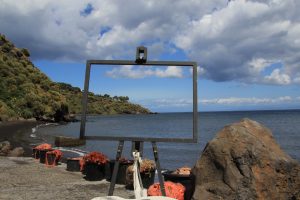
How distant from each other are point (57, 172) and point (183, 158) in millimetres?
20714

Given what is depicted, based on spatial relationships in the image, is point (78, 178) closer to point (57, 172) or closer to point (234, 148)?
point (57, 172)

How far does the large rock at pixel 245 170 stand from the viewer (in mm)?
8195

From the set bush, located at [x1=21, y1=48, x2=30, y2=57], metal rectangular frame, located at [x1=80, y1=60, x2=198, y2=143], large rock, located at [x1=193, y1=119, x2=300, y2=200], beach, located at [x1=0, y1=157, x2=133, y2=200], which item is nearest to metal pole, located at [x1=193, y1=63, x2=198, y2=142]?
metal rectangular frame, located at [x1=80, y1=60, x2=198, y2=143]

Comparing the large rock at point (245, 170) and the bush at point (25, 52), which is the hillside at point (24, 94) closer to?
the bush at point (25, 52)

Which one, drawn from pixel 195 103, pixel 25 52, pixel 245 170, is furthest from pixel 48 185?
pixel 25 52

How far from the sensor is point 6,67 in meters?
103

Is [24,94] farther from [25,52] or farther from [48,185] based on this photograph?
[48,185]

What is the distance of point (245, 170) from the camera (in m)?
8.28

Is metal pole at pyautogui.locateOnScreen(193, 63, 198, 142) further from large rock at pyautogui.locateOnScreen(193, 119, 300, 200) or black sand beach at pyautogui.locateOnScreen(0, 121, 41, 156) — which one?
black sand beach at pyautogui.locateOnScreen(0, 121, 41, 156)

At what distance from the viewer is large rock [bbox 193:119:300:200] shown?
26.9 ft

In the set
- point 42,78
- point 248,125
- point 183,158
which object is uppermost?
point 42,78

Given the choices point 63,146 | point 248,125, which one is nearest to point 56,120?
point 63,146

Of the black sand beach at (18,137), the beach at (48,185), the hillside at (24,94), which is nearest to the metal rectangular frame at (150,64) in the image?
the beach at (48,185)

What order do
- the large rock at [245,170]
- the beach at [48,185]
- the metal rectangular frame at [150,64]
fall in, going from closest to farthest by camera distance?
the large rock at [245,170]
the metal rectangular frame at [150,64]
the beach at [48,185]
